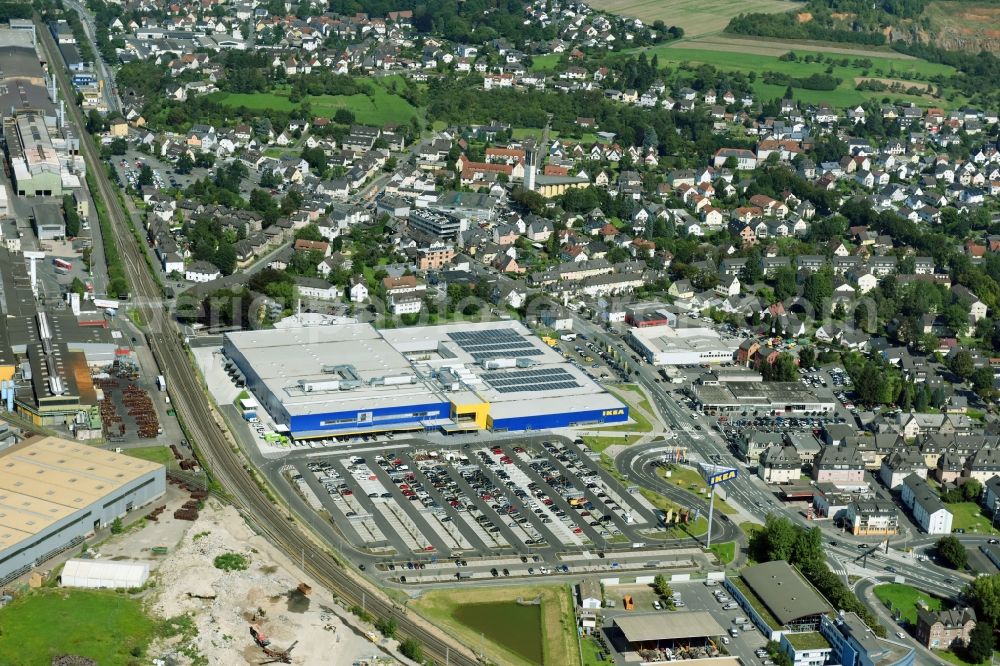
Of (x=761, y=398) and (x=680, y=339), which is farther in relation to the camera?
(x=680, y=339)

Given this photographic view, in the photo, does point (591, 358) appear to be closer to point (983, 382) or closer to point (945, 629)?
point (983, 382)

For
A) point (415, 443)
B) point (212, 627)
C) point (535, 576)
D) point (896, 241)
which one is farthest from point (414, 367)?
point (896, 241)

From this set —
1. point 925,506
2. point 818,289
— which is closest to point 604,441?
point 925,506

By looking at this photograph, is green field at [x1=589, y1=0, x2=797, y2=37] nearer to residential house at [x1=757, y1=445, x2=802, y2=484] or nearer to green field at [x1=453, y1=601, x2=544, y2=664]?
residential house at [x1=757, y1=445, x2=802, y2=484]

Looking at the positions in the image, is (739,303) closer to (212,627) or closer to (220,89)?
(212,627)

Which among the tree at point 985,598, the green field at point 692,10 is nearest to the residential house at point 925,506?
the tree at point 985,598

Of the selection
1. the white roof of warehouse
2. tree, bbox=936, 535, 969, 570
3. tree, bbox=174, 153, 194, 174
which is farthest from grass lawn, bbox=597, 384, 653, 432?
tree, bbox=174, 153, 194, 174
